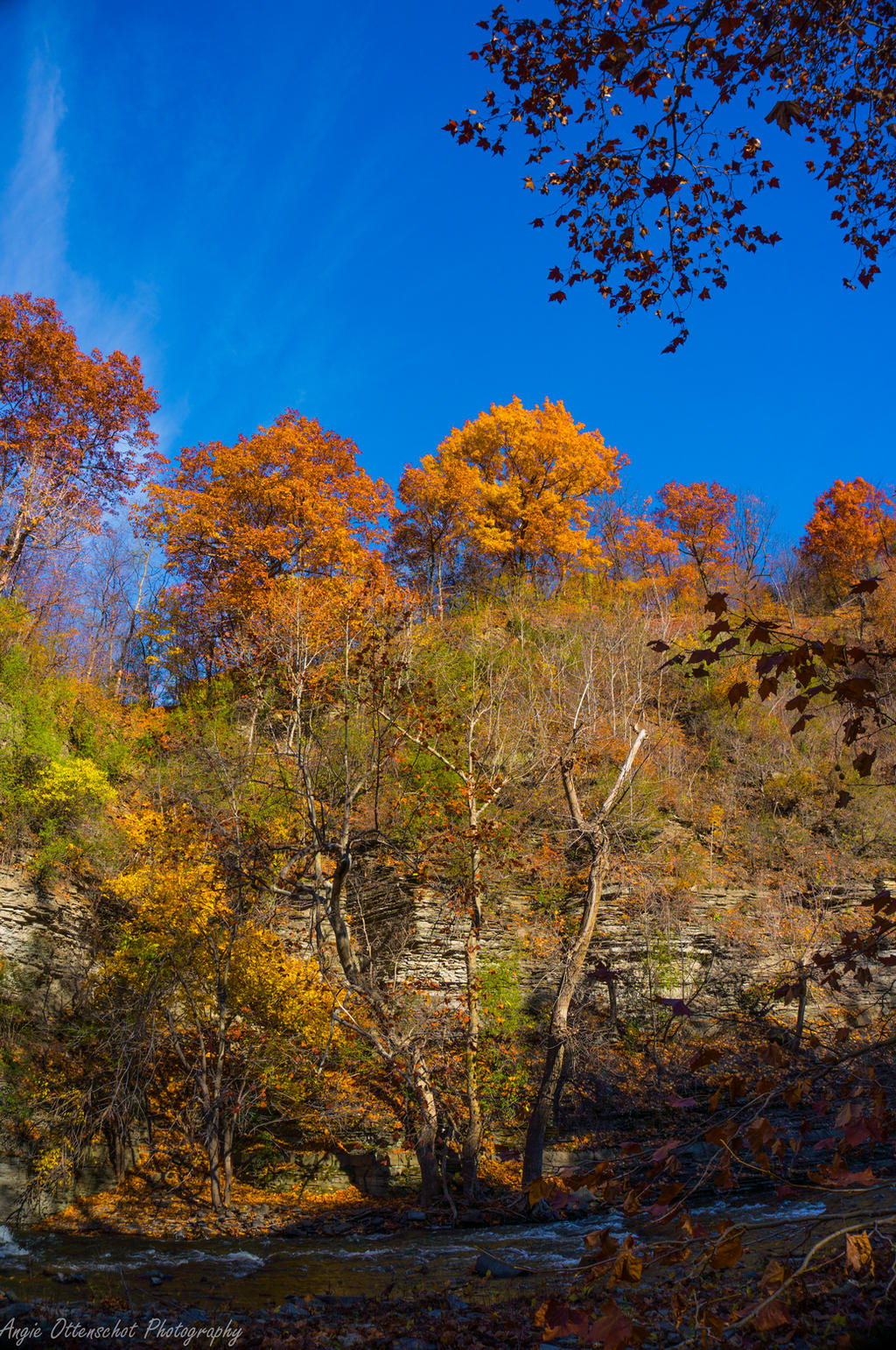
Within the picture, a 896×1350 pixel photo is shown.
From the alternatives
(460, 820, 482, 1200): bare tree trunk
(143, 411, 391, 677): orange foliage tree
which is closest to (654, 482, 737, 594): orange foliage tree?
(143, 411, 391, 677): orange foliage tree

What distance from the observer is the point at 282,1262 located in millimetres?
8078

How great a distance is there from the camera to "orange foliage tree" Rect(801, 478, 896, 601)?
3130cm

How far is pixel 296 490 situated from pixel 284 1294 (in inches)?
691

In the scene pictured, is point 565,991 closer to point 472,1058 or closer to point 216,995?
point 472,1058

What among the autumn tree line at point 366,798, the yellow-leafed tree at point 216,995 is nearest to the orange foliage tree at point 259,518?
the autumn tree line at point 366,798

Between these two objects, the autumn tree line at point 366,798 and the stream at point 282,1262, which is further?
the autumn tree line at point 366,798

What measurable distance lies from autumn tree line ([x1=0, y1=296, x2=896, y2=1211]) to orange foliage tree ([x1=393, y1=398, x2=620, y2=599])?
114 millimetres

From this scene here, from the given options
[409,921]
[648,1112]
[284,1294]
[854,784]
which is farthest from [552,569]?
[284,1294]

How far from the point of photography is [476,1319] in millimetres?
5625

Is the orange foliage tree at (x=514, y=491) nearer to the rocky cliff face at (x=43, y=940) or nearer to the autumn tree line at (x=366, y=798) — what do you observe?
the autumn tree line at (x=366, y=798)

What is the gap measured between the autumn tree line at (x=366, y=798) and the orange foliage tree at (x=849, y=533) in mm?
6695

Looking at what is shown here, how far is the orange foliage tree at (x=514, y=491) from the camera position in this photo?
2600cm

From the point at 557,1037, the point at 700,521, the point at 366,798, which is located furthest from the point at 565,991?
the point at 700,521

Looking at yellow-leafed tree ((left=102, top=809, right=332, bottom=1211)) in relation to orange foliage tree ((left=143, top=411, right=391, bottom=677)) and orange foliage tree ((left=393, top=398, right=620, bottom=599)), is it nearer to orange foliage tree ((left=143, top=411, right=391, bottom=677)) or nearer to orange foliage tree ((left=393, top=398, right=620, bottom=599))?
orange foliage tree ((left=143, top=411, right=391, bottom=677))
